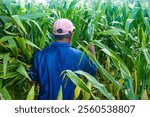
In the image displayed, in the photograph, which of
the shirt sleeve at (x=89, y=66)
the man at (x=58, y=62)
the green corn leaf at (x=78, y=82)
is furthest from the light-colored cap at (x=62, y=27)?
the green corn leaf at (x=78, y=82)

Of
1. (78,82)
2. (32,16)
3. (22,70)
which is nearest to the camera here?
(78,82)

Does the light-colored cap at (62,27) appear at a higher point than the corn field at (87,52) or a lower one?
higher

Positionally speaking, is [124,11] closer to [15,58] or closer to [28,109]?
[15,58]

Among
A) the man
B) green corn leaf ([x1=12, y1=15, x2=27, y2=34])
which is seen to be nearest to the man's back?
the man

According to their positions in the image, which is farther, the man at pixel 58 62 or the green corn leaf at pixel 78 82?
the man at pixel 58 62

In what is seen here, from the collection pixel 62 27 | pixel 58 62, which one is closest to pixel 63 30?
pixel 62 27

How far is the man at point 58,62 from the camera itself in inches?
62.5

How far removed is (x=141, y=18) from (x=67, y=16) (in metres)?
0.34

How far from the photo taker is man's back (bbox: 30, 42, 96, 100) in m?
1.59

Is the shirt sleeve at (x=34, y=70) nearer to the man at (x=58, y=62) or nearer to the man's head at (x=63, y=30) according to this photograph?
the man at (x=58, y=62)

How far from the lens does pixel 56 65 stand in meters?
1.60

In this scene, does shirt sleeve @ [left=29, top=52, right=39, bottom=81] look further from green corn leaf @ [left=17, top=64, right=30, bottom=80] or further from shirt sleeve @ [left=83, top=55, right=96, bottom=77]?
shirt sleeve @ [left=83, top=55, right=96, bottom=77]

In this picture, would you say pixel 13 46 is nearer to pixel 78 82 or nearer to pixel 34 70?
pixel 34 70

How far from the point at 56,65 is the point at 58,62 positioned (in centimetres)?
1
